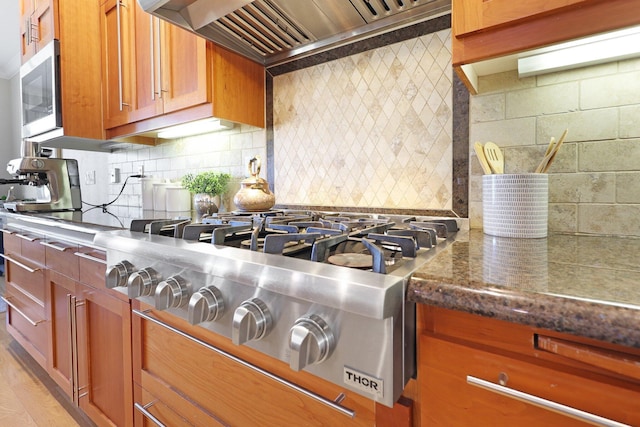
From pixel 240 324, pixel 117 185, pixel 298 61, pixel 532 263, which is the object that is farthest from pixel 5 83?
pixel 532 263

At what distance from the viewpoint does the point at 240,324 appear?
557mm

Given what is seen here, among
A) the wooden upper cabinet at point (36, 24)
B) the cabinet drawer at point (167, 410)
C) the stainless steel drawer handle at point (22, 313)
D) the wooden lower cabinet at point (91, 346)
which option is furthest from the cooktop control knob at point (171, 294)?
the wooden upper cabinet at point (36, 24)

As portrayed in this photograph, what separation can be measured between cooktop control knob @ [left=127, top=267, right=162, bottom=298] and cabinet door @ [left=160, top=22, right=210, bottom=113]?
2.77ft

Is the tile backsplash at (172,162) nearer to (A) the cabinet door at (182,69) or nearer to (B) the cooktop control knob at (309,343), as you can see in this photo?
(A) the cabinet door at (182,69)

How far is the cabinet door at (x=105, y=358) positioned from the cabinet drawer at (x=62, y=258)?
9 cm

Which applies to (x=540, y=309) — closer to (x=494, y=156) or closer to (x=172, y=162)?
(x=494, y=156)

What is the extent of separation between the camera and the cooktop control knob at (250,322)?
0.56m

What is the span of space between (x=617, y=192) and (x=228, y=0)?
4.31 ft

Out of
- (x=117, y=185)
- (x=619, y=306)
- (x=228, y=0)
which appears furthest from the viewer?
(x=117, y=185)

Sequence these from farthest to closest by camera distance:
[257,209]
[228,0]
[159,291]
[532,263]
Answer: [257,209] < [228,0] < [159,291] < [532,263]

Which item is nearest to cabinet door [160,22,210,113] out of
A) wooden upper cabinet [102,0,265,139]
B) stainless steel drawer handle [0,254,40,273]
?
wooden upper cabinet [102,0,265,139]

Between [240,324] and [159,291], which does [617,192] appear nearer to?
[240,324]

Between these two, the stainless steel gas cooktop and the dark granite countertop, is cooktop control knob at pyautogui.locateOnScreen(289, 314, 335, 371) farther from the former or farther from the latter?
the dark granite countertop

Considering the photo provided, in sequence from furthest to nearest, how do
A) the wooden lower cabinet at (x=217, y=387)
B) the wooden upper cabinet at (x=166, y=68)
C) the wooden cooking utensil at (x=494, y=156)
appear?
the wooden upper cabinet at (x=166, y=68) < the wooden cooking utensil at (x=494, y=156) < the wooden lower cabinet at (x=217, y=387)
